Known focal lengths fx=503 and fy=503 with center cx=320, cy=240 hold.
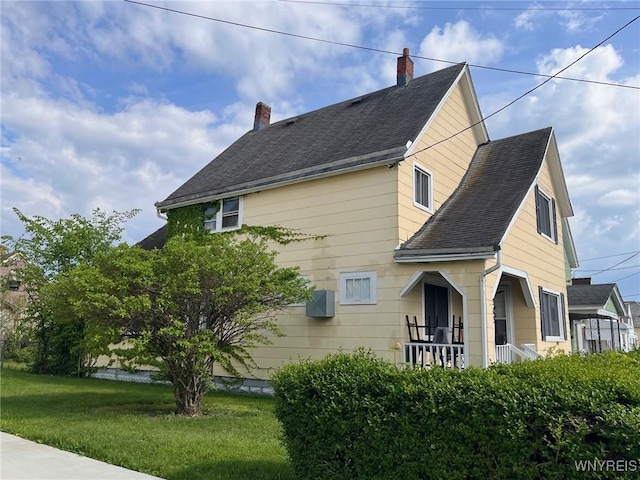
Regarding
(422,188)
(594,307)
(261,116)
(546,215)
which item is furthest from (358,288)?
(594,307)

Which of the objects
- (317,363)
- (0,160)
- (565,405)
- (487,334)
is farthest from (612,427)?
(0,160)

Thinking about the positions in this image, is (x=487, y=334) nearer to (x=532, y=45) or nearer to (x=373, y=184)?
(x=373, y=184)

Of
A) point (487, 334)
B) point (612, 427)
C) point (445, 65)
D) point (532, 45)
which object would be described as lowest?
point (612, 427)

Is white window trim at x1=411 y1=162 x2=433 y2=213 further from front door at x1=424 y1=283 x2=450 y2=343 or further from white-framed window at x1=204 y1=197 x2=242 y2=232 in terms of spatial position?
white-framed window at x1=204 y1=197 x2=242 y2=232

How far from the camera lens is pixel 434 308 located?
1158cm

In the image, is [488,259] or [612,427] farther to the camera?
[488,259]

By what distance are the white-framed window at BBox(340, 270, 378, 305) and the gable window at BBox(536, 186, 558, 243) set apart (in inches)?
208

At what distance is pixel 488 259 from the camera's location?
9.74 metres

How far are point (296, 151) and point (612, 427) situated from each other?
459 inches

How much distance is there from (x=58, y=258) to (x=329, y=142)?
1030 centimetres

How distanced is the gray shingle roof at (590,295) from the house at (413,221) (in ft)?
13.9

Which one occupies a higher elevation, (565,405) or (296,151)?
(296,151)

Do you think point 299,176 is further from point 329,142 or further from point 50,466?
point 50,466

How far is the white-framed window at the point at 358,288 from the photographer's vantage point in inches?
428
